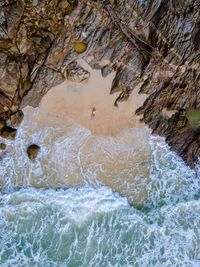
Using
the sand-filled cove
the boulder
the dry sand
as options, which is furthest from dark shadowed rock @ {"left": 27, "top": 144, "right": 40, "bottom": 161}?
the dry sand


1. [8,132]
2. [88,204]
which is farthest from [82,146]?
[8,132]

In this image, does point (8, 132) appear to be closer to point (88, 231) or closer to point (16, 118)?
point (16, 118)

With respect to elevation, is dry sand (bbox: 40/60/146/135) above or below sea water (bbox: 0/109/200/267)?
above

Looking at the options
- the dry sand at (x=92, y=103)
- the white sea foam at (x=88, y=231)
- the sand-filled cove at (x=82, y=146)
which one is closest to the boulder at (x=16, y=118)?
the sand-filled cove at (x=82, y=146)

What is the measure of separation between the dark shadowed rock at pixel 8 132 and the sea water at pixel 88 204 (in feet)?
0.87

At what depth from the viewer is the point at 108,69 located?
29.5ft

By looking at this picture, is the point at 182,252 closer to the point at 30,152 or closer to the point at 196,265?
the point at 196,265

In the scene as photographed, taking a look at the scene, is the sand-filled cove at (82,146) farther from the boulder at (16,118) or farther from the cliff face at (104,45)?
the cliff face at (104,45)

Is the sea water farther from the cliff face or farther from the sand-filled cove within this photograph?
the cliff face

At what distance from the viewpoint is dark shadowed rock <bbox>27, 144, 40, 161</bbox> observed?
9070 mm

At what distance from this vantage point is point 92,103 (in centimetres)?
914

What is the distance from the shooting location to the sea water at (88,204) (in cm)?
895

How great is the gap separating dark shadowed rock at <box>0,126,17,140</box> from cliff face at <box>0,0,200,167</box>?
690 millimetres

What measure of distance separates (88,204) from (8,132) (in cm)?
571
